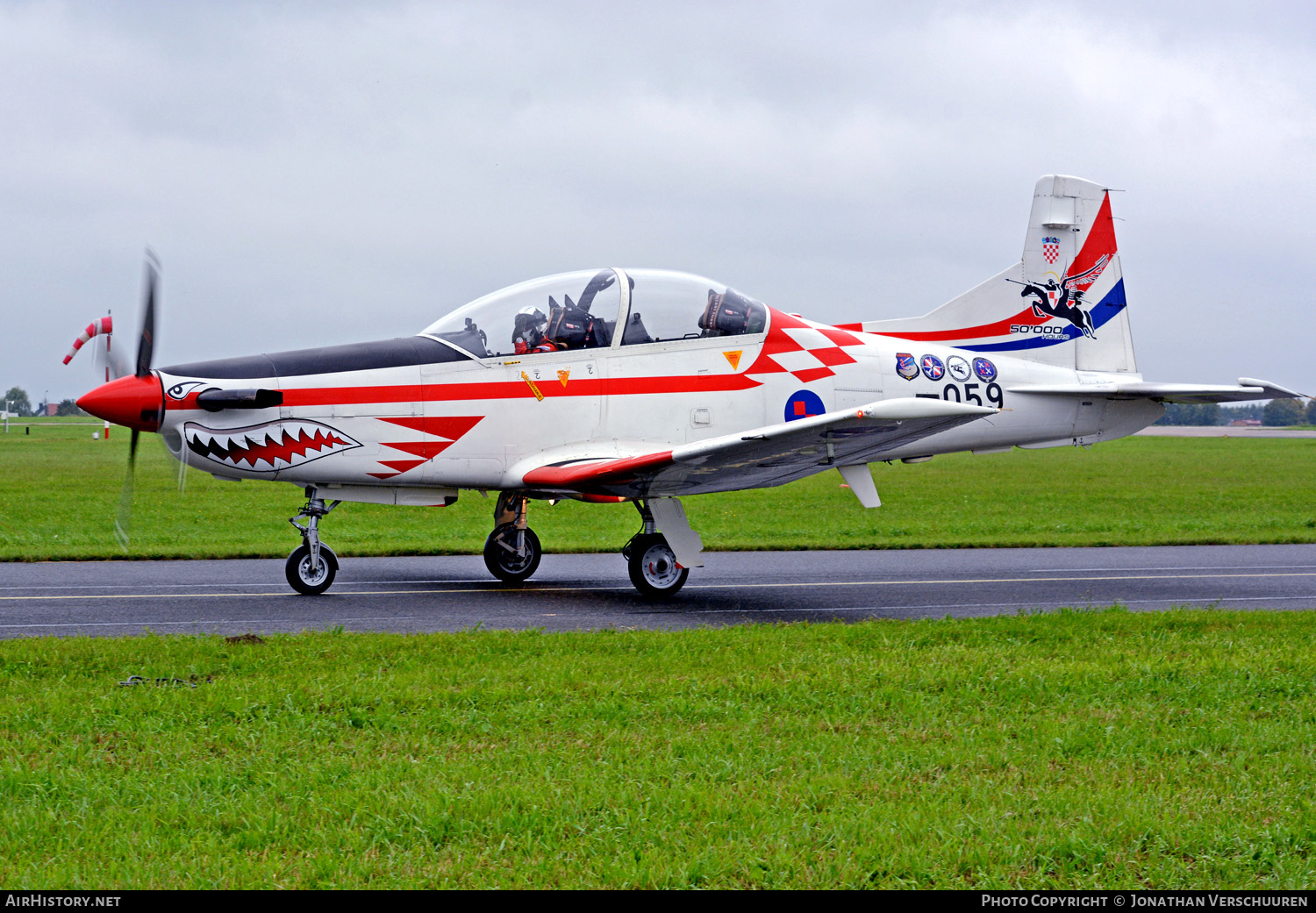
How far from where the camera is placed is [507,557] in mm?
12086

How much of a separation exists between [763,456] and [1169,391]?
497cm

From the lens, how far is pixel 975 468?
133ft

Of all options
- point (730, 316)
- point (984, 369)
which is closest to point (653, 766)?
point (730, 316)

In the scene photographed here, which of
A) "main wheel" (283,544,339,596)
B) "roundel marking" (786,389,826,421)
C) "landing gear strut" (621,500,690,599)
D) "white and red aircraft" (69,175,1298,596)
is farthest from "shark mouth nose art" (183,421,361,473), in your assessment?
"roundel marking" (786,389,826,421)

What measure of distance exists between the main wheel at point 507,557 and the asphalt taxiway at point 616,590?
20 centimetres

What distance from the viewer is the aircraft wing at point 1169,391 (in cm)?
1167

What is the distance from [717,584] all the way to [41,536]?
411 inches

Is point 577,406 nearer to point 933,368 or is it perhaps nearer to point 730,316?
point 730,316

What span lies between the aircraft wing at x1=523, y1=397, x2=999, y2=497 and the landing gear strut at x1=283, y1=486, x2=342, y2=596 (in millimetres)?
1961

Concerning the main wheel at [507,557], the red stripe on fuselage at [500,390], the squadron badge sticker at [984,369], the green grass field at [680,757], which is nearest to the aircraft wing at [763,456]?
the red stripe on fuselage at [500,390]

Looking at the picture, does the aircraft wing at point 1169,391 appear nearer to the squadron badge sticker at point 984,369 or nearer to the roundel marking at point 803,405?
the squadron badge sticker at point 984,369

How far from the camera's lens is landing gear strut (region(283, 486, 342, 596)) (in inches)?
421
